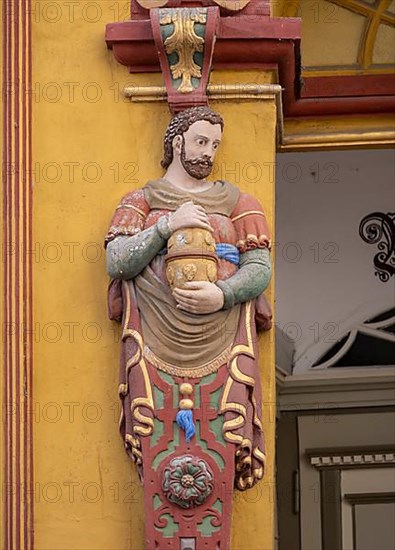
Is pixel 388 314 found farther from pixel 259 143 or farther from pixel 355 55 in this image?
pixel 259 143

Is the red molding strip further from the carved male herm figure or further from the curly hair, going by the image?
the carved male herm figure

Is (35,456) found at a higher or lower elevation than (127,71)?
lower

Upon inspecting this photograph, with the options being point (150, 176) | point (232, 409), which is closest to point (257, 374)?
point (232, 409)

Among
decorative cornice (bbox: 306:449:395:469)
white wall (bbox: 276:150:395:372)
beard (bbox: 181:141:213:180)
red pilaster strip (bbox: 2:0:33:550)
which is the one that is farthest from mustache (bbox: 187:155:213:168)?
decorative cornice (bbox: 306:449:395:469)

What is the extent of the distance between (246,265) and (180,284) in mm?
287

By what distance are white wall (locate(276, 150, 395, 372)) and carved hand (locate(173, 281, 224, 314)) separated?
2475 mm

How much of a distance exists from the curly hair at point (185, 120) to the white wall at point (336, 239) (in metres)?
2.18

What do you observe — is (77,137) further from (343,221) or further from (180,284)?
(343,221)

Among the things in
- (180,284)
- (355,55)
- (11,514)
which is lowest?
(11,514)

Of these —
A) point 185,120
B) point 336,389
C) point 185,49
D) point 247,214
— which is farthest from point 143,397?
point 336,389

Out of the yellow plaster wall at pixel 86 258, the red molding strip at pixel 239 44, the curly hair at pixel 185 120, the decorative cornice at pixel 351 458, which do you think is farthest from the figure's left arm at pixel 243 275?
the decorative cornice at pixel 351 458

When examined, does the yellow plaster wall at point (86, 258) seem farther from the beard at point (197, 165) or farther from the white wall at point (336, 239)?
the white wall at point (336, 239)

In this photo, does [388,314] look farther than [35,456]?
Yes

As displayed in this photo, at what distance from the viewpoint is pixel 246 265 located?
28.1ft
